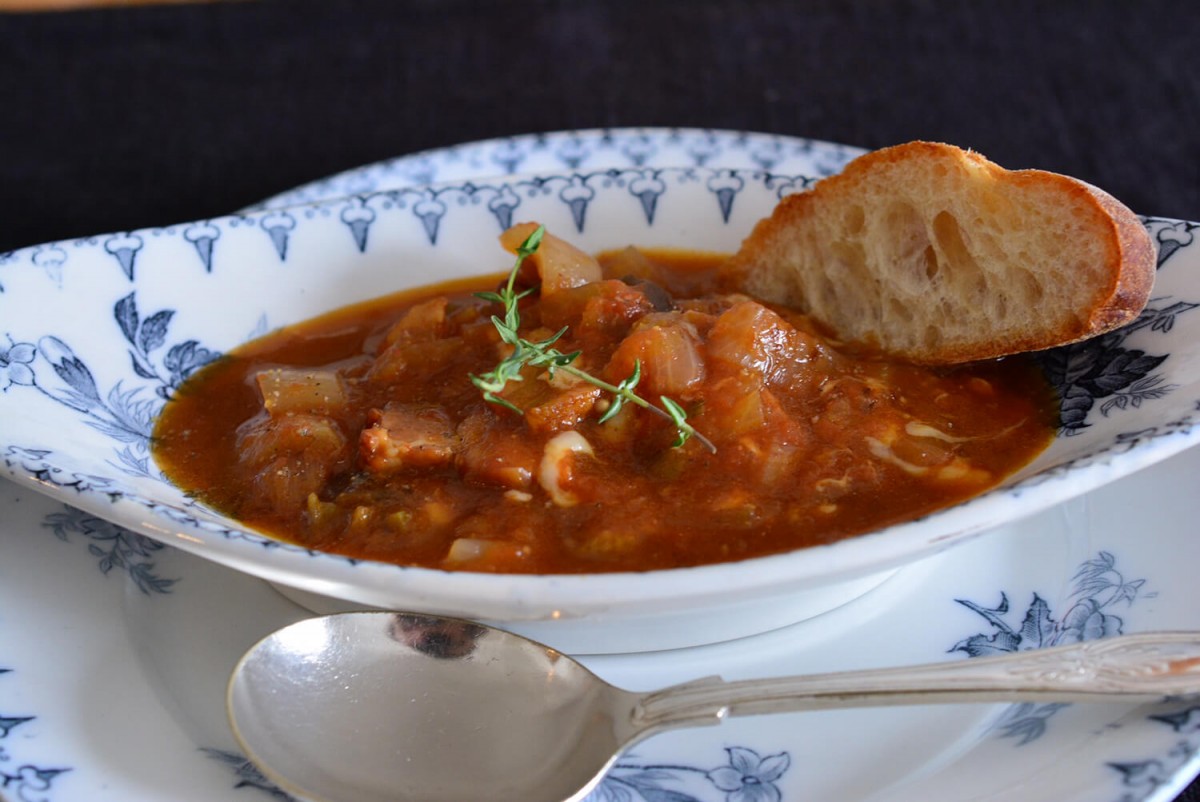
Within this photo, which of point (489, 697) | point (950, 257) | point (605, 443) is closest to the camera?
point (489, 697)

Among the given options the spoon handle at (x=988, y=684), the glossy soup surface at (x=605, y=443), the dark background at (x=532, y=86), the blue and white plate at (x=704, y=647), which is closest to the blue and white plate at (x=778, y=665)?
the blue and white plate at (x=704, y=647)

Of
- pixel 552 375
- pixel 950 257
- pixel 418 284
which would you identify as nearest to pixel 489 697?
pixel 552 375

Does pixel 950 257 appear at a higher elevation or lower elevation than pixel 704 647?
higher

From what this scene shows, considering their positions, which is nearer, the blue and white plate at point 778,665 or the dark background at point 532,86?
the blue and white plate at point 778,665

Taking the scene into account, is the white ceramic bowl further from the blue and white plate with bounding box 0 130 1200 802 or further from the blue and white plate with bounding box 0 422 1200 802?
the blue and white plate with bounding box 0 422 1200 802

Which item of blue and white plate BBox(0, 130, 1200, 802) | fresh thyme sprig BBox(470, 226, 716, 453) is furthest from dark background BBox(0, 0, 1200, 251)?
fresh thyme sprig BBox(470, 226, 716, 453)

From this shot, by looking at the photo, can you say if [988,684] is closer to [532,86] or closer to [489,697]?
[489,697]

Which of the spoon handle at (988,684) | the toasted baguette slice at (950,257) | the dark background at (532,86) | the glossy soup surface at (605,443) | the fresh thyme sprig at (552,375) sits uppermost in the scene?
the dark background at (532,86)

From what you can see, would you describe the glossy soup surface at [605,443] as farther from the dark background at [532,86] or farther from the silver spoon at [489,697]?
the dark background at [532,86]
